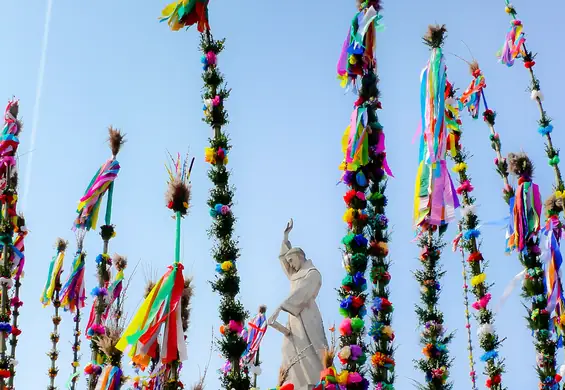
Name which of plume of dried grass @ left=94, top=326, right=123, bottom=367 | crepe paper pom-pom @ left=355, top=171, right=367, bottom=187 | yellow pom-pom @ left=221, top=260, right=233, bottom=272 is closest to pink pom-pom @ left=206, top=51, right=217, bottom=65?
crepe paper pom-pom @ left=355, top=171, right=367, bottom=187

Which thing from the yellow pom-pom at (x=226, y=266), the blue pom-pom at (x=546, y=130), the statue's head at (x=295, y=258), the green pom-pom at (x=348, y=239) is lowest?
the yellow pom-pom at (x=226, y=266)

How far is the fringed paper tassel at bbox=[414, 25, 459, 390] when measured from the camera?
600 inches

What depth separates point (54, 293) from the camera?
2294cm

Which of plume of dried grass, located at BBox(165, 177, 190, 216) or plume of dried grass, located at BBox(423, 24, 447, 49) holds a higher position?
plume of dried grass, located at BBox(423, 24, 447, 49)

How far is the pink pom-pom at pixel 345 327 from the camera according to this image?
42.9 ft

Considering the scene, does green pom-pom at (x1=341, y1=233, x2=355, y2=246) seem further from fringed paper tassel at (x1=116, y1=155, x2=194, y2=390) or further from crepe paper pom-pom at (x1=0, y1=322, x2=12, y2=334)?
crepe paper pom-pom at (x1=0, y1=322, x2=12, y2=334)

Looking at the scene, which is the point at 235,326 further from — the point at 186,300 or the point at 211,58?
the point at 211,58

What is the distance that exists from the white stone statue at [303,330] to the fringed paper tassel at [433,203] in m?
2.31

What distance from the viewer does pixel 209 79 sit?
1563 cm

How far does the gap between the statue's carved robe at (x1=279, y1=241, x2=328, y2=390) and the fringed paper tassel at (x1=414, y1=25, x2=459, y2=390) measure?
230 cm

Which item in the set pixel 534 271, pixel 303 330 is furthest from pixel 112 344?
pixel 534 271

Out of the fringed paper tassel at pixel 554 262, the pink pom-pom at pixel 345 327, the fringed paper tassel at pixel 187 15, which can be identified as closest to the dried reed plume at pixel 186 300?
the pink pom-pom at pixel 345 327

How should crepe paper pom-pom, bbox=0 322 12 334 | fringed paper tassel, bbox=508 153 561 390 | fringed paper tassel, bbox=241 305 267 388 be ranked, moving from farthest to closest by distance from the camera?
crepe paper pom-pom, bbox=0 322 12 334 < fringed paper tassel, bbox=508 153 561 390 < fringed paper tassel, bbox=241 305 267 388

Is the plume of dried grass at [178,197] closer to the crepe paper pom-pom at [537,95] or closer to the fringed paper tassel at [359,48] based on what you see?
the fringed paper tassel at [359,48]
